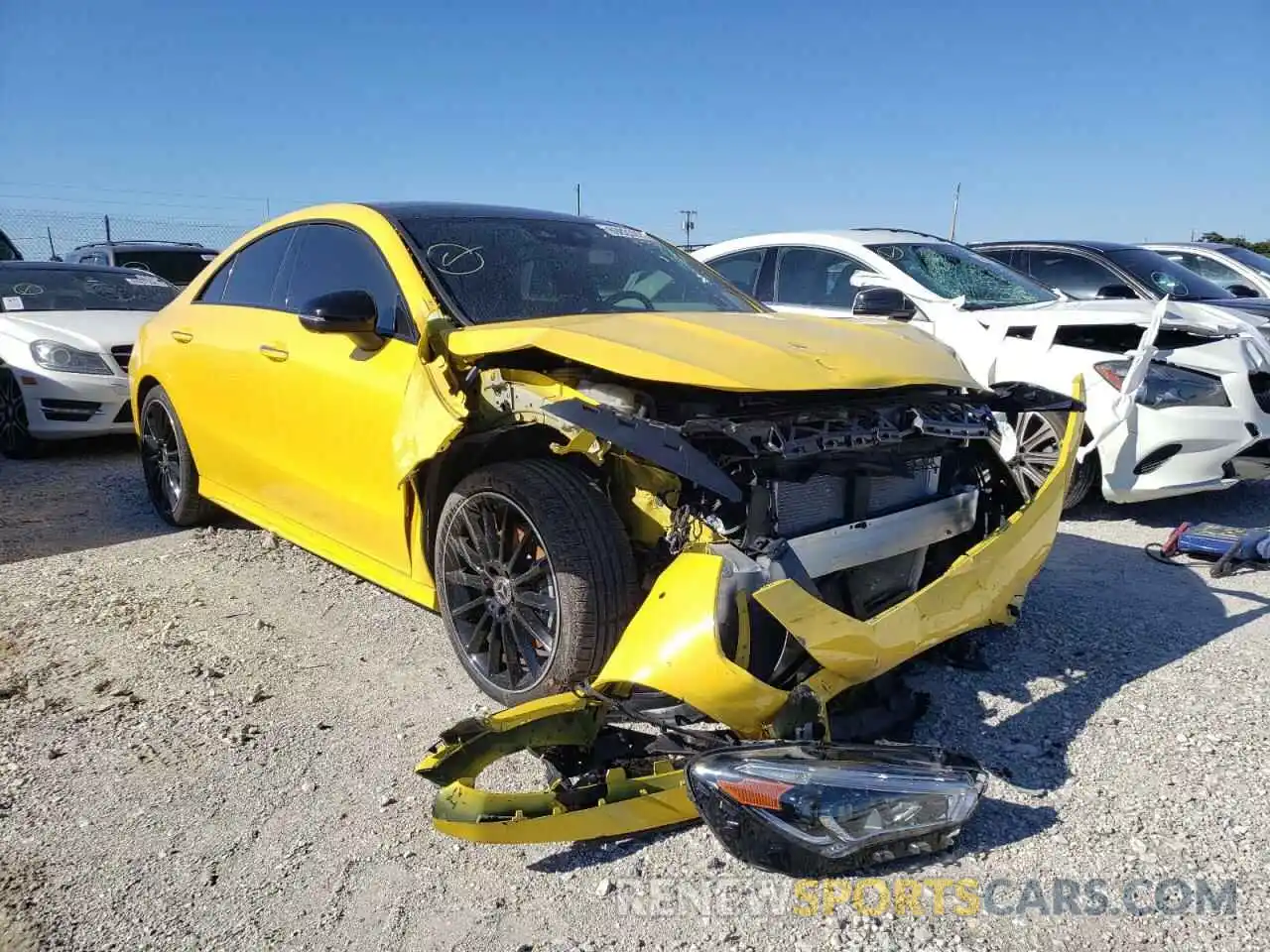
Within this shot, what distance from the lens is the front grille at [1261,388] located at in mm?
4969

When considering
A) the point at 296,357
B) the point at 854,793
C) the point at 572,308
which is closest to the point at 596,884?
the point at 854,793

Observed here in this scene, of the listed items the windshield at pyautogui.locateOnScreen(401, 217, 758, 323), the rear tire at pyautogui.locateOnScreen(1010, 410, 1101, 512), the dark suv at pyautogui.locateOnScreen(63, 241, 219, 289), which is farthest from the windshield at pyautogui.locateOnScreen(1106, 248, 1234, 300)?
the dark suv at pyautogui.locateOnScreen(63, 241, 219, 289)

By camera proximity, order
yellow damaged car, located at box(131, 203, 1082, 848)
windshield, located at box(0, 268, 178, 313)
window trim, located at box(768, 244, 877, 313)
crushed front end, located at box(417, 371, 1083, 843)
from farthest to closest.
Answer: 1. windshield, located at box(0, 268, 178, 313)
2. window trim, located at box(768, 244, 877, 313)
3. yellow damaged car, located at box(131, 203, 1082, 848)
4. crushed front end, located at box(417, 371, 1083, 843)

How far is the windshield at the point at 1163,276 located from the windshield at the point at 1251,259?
12.2 feet

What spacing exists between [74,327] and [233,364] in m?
4.06

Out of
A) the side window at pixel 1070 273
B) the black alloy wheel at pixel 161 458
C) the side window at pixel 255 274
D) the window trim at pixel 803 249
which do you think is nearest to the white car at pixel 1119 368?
the window trim at pixel 803 249

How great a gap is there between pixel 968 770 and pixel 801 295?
4734 mm

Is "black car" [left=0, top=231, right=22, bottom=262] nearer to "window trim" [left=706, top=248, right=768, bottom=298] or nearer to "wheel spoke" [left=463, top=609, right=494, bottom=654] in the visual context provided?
"window trim" [left=706, top=248, right=768, bottom=298]

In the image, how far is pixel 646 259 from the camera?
398 cm

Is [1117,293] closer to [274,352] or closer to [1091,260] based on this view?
[1091,260]

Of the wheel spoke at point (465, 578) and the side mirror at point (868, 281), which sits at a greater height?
the side mirror at point (868, 281)

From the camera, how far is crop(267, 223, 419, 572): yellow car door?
3205mm

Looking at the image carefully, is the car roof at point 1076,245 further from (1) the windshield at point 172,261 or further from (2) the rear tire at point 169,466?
(1) the windshield at point 172,261

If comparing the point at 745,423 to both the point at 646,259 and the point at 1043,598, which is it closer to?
the point at 646,259
